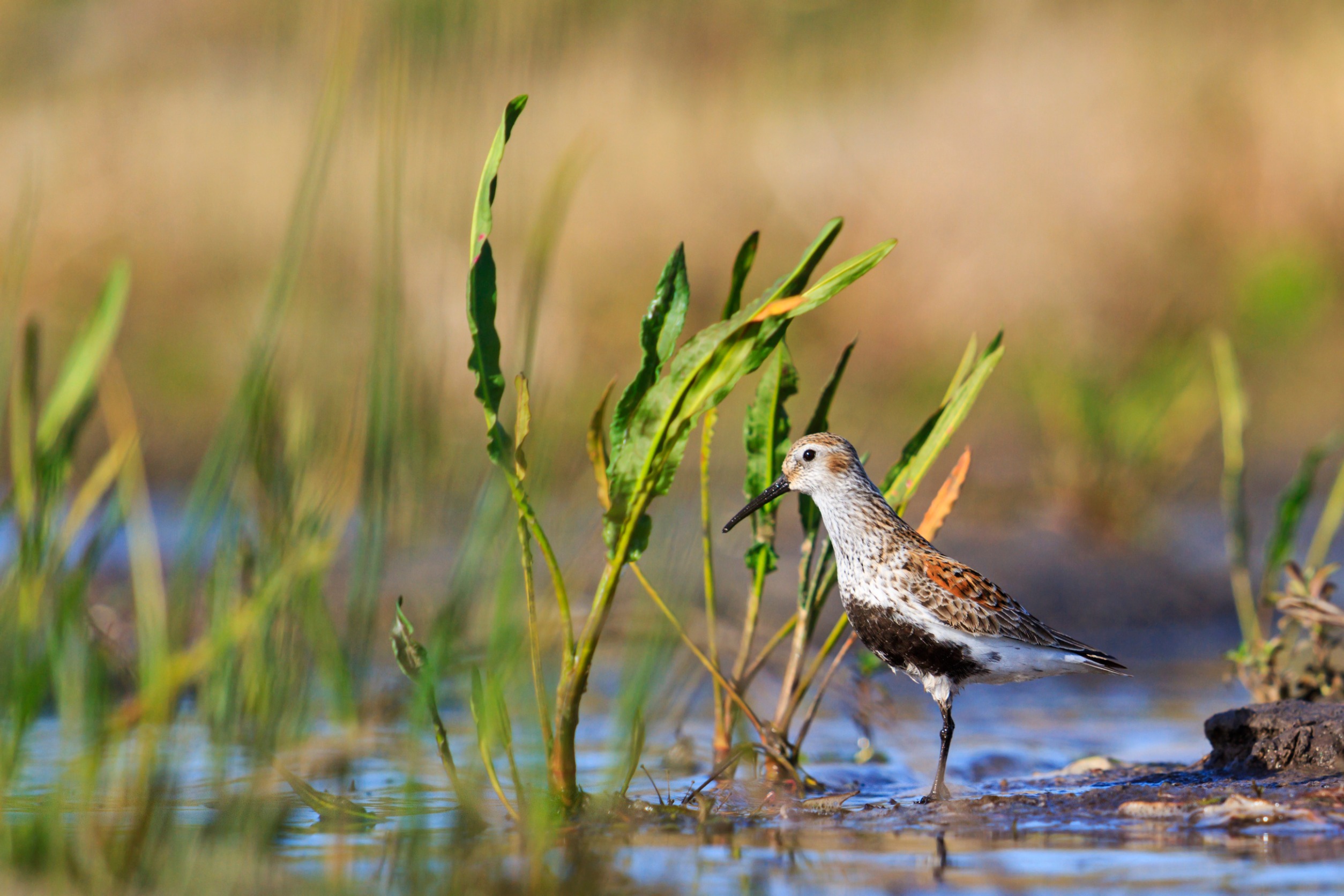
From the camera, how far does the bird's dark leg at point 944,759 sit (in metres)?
3.96

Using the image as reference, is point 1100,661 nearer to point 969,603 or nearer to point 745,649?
point 969,603

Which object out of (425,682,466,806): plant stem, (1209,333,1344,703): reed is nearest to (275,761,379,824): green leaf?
(425,682,466,806): plant stem

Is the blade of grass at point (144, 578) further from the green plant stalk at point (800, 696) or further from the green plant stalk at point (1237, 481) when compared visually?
the green plant stalk at point (1237, 481)

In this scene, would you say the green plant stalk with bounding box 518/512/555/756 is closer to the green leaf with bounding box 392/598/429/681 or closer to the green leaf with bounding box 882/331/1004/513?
the green leaf with bounding box 392/598/429/681

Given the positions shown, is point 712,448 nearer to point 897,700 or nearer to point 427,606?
point 427,606

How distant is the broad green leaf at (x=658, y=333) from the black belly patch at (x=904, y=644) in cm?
95

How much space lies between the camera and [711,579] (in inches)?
162

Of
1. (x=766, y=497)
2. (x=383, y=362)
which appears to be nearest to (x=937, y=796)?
(x=766, y=497)

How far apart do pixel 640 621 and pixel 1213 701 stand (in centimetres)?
384

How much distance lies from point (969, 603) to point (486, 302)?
66.3 inches

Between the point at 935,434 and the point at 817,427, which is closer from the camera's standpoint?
the point at 935,434

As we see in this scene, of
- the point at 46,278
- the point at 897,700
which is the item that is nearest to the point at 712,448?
the point at 897,700

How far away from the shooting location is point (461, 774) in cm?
372

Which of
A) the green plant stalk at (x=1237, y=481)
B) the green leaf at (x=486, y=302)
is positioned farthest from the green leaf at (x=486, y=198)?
the green plant stalk at (x=1237, y=481)
